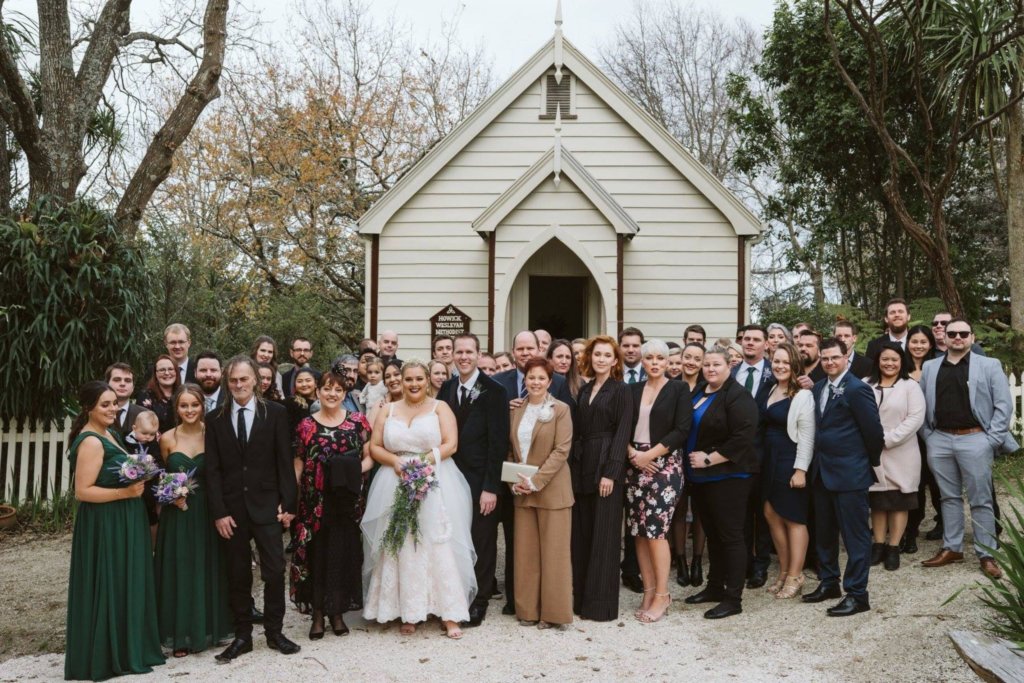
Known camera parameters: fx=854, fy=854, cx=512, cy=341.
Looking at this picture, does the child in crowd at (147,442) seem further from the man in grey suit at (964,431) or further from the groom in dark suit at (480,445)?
the man in grey suit at (964,431)

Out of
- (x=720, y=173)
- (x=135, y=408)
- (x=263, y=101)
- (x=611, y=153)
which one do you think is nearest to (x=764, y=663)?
(x=135, y=408)

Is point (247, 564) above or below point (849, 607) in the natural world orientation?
above

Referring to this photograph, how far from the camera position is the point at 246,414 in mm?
5793

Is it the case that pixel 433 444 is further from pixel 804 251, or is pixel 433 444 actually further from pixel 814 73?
pixel 804 251

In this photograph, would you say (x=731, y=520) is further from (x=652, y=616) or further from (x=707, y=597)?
(x=652, y=616)

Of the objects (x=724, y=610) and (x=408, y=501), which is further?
(x=724, y=610)

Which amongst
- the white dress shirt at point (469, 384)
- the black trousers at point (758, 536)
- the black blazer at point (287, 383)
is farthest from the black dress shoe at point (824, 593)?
the black blazer at point (287, 383)

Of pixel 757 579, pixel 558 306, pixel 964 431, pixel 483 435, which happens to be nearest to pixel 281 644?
pixel 483 435

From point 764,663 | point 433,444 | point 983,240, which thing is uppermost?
point 983,240

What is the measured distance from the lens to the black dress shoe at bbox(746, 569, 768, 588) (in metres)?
7.23

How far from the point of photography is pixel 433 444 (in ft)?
20.5

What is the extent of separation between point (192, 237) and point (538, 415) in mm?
15683

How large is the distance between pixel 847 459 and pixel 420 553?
3.25 m

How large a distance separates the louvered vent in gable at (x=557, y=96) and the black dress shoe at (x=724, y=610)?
341 inches
